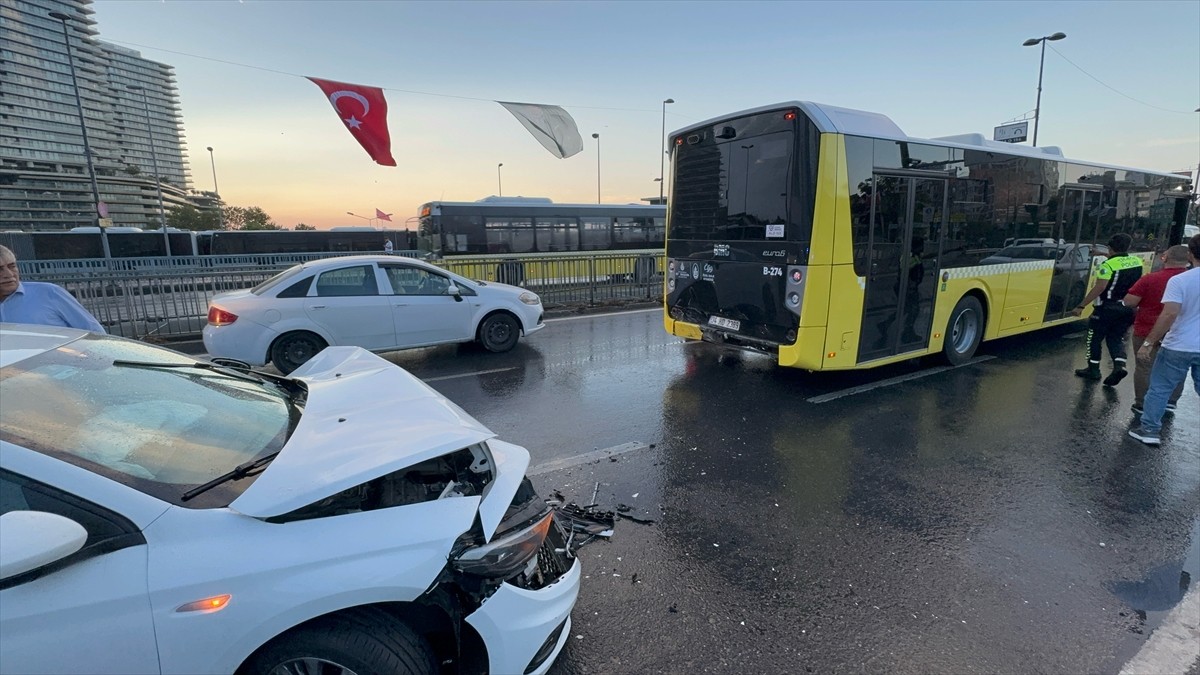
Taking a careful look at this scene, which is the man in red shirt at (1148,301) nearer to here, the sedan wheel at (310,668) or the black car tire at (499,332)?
the sedan wheel at (310,668)

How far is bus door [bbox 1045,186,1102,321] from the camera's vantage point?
846 cm

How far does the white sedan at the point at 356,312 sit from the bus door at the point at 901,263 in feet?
16.7

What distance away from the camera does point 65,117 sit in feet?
193

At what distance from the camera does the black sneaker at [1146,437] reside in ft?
15.9

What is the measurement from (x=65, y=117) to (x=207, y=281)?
7391 cm

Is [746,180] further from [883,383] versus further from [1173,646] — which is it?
[1173,646]

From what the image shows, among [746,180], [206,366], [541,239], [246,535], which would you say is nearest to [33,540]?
[246,535]

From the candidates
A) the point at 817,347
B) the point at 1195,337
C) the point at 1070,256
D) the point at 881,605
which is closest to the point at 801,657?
the point at 881,605

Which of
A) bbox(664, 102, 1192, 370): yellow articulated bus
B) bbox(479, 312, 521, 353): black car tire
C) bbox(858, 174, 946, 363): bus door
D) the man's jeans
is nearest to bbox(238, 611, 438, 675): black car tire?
bbox(664, 102, 1192, 370): yellow articulated bus

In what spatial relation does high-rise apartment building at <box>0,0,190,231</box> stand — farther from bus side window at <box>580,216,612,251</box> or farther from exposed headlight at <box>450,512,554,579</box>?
exposed headlight at <box>450,512,554,579</box>

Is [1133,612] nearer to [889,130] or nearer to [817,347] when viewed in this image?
[817,347]

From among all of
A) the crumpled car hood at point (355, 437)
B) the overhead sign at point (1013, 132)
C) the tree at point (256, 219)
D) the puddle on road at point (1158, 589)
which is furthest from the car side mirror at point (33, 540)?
the tree at point (256, 219)

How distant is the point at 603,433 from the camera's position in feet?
16.8

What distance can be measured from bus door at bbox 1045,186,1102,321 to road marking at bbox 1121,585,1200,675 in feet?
24.4
